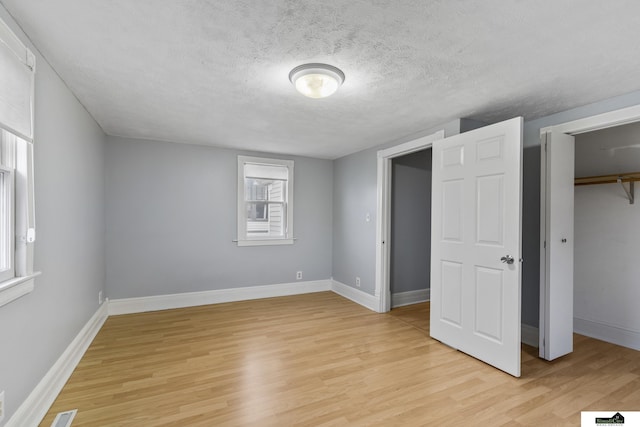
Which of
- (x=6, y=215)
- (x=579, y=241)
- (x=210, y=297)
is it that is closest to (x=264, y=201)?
(x=210, y=297)

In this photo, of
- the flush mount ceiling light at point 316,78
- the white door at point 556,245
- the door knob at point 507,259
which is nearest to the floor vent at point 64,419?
the flush mount ceiling light at point 316,78

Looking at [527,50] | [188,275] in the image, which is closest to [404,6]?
[527,50]

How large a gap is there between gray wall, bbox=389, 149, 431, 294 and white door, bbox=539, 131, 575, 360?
1997 millimetres

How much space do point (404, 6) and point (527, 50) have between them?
97cm

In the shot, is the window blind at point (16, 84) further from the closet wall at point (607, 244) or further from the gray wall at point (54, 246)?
the closet wall at point (607, 244)

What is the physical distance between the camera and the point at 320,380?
Answer: 246 cm

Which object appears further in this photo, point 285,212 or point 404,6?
point 285,212

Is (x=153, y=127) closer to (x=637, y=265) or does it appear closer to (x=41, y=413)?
(x=41, y=413)

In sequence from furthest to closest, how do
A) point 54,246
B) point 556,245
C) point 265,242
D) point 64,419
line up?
1. point 265,242
2. point 556,245
3. point 54,246
4. point 64,419

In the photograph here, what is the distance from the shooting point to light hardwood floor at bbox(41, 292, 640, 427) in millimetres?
2024

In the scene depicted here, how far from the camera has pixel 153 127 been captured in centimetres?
366

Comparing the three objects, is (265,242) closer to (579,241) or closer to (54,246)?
(54,246)

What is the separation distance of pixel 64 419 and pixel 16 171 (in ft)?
5.22

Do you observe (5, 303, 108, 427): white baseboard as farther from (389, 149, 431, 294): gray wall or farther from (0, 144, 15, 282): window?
(389, 149, 431, 294): gray wall
